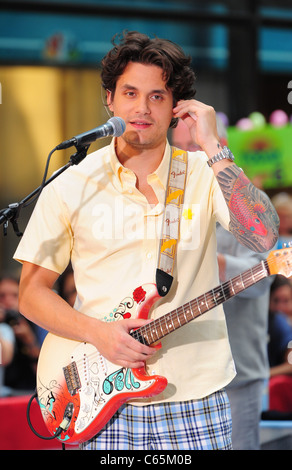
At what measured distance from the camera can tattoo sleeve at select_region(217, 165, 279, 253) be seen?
2.34 metres

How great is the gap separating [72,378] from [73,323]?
210mm

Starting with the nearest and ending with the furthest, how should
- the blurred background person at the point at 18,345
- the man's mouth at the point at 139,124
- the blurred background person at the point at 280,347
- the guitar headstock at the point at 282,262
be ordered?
the guitar headstock at the point at 282,262 → the man's mouth at the point at 139,124 → the blurred background person at the point at 280,347 → the blurred background person at the point at 18,345

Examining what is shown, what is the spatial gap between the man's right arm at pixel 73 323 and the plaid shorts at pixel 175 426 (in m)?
0.18

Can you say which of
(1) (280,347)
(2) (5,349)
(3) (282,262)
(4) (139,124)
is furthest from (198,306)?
(2) (5,349)

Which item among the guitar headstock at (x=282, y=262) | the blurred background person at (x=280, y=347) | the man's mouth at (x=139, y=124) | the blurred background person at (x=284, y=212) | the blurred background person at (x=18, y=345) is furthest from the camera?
the blurred background person at (x=18, y=345)

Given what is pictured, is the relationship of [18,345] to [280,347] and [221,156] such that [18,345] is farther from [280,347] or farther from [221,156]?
[221,156]

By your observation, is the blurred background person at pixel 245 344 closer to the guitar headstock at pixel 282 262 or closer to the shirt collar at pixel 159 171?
the shirt collar at pixel 159 171

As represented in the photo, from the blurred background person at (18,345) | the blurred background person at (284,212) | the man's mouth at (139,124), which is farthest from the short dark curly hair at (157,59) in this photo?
the blurred background person at (18,345)

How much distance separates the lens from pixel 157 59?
249 cm

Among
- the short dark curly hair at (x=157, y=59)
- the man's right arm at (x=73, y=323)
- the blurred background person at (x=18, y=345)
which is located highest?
the short dark curly hair at (x=157, y=59)

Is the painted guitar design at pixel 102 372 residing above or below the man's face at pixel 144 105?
below

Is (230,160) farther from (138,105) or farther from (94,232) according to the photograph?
(94,232)

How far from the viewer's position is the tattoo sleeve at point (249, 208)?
2.34 meters

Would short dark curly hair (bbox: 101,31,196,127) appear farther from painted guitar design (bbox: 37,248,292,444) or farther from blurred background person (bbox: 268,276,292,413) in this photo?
blurred background person (bbox: 268,276,292,413)
